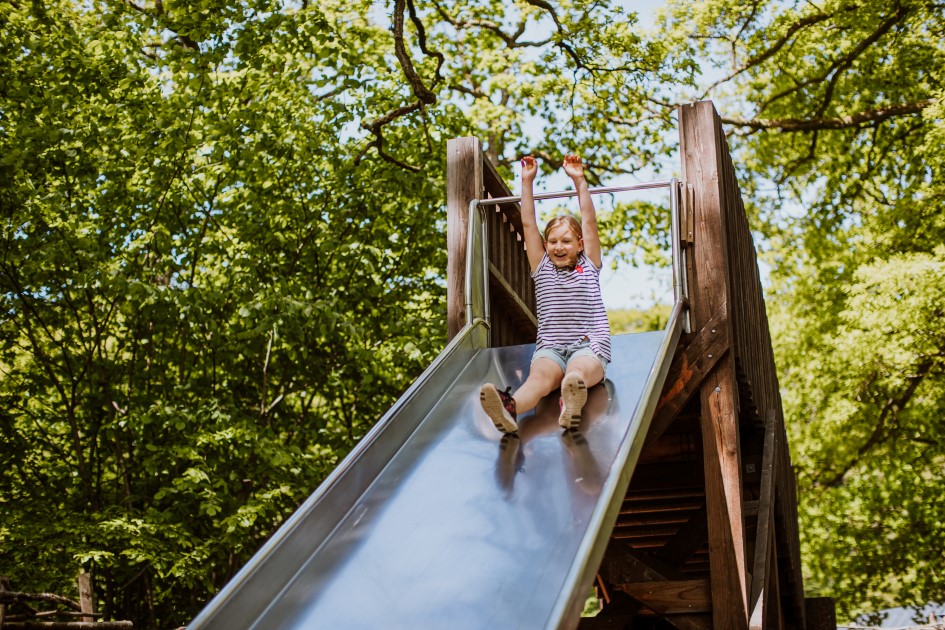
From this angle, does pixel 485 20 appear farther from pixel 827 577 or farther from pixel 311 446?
pixel 827 577

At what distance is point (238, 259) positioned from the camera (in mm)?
11867

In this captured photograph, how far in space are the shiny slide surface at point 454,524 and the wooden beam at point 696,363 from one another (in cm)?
25

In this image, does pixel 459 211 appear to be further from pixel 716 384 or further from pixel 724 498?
pixel 724 498

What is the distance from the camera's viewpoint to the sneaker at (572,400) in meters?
4.93

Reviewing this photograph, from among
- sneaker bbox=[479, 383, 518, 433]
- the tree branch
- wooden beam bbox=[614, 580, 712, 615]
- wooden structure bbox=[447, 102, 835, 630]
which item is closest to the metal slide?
sneaker bbox=[479, 383, 518, 433]

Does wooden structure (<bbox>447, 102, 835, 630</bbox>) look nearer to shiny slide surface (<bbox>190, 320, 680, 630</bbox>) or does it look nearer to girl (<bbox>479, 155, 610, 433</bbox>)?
shiny slide surface (<bbox>190, 320, 680, 630</bbox>)

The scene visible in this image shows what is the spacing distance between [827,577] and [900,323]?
645cm

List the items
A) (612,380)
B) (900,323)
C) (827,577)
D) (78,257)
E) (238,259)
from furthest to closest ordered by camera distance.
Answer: (827,577), (900,323), (238,259), (78,257), (612,380)

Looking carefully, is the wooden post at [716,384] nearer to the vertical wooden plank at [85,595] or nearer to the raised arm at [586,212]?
the raised arm at [586,212]

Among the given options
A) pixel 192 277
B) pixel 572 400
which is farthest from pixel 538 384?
pixel 192 277

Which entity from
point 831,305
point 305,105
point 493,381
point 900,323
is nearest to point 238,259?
point 305,105

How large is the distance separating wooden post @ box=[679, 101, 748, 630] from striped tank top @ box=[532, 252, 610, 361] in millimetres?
567

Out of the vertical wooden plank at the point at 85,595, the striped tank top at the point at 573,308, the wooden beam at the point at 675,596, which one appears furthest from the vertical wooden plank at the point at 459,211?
the vertical wooden plank at the point at 85,595

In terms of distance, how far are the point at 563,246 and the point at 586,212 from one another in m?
0.25
